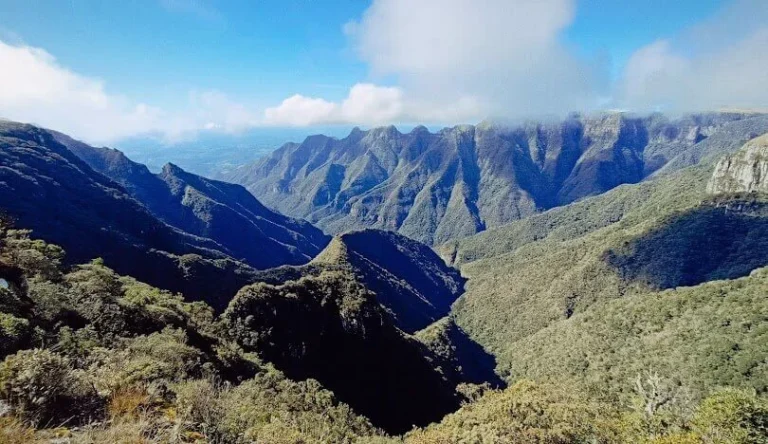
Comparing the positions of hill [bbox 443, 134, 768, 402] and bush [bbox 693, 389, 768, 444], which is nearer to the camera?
bush [bbox 693, 389, 768, 444]

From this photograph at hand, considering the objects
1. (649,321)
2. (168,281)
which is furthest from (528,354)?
(168,281)

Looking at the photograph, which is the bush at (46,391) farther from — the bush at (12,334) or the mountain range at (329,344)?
the bush at (12,334)

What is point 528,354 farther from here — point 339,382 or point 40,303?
point 40,303

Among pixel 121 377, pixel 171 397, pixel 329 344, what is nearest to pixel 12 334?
pixel 121 377

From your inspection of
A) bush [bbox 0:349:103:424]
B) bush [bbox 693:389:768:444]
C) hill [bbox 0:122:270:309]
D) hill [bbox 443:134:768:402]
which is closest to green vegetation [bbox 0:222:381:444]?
bush [bbox 0:349:103:424]

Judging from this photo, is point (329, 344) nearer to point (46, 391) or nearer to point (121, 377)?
point (121, 377)

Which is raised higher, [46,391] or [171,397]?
[46,391]

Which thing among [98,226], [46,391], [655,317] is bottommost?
[655,317]

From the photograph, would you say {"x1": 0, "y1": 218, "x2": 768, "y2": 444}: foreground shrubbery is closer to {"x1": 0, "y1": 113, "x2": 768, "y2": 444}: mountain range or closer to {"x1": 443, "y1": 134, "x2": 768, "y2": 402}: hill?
{"x1": 0, "y1": 113, "x2": 768, "y2": 444}: mountain range
